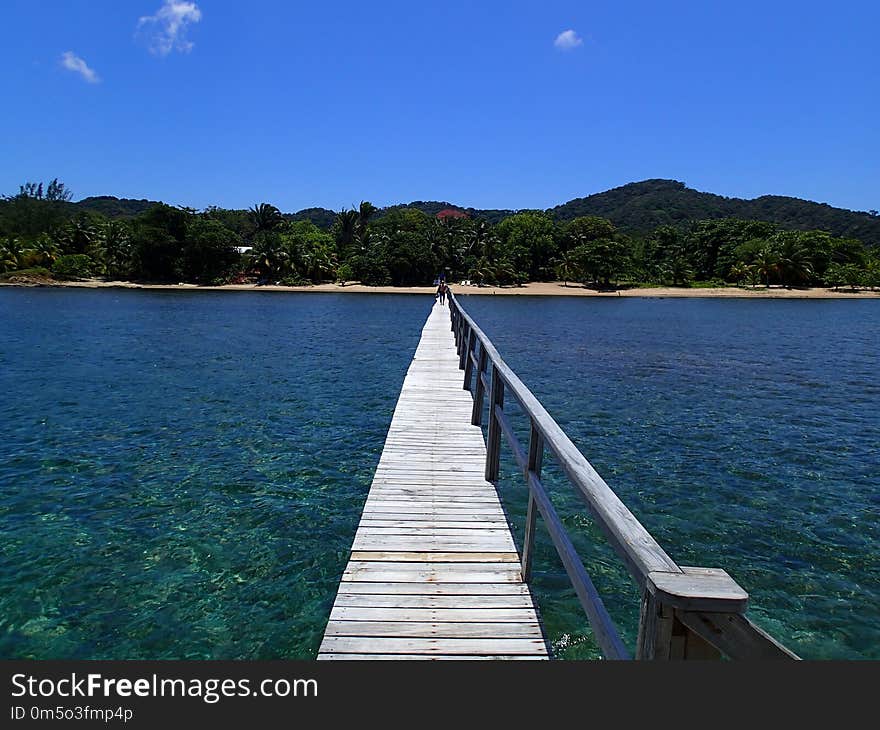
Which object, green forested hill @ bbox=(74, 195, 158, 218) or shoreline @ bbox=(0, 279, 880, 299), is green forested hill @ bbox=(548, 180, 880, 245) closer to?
shoreline @ bbox=(0, 279, 880, 299)

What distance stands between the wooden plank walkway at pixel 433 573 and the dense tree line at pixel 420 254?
213ft

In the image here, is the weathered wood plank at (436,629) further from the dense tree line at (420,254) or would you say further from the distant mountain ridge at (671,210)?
the distant mountain ridge at (671,210)

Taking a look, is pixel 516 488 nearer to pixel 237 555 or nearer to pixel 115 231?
pixel 237 555

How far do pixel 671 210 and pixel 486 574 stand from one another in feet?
557

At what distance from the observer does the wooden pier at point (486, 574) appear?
1922 mm

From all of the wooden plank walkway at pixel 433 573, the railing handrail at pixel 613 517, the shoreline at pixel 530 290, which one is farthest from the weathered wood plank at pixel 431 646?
the shoreline at pixel 530 290

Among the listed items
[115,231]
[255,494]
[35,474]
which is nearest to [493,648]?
[255,494]

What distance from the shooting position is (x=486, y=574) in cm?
431

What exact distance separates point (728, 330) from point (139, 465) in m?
33.0

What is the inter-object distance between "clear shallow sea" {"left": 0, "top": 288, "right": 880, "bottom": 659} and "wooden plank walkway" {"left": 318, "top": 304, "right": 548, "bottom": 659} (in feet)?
2.80

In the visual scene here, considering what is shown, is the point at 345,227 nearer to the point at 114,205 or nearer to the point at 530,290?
the point at 530,290

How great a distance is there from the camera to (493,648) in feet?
11.4

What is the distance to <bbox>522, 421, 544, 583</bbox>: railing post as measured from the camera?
427 centimetres

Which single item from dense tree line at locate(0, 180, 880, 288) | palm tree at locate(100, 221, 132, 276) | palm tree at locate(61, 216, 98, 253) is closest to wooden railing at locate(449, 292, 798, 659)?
dense tree line at locate(0, 180, 880, 288)
